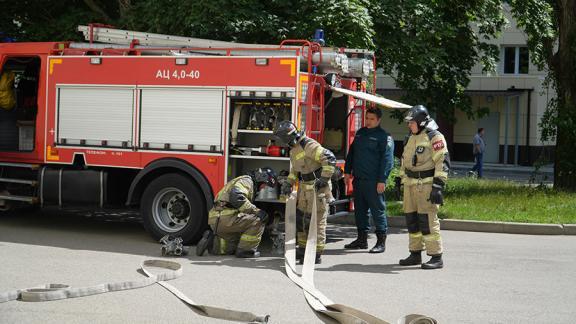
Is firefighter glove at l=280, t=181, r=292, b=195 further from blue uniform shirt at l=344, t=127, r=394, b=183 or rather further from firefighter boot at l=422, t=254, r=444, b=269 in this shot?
firefighter boot at l=422, t=254, r=444, b=269

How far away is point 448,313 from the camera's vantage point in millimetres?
7305

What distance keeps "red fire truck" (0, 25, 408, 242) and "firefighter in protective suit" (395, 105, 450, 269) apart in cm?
136

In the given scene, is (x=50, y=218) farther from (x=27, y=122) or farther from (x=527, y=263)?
(x=527, y=263)

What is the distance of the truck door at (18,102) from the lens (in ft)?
42.0

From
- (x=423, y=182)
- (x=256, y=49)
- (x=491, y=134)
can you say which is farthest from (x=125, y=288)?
(x=491, y=134)

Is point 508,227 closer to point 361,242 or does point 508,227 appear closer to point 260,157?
point 361,242

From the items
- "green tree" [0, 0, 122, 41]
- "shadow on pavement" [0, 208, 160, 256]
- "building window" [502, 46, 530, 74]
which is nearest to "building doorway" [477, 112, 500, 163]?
"building window" [502, 46, 530, 74]

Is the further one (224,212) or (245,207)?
(224,212)

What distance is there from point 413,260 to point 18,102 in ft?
22.4

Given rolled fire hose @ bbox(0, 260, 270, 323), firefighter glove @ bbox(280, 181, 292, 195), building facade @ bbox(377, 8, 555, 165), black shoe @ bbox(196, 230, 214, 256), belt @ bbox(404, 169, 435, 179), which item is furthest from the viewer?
building facade @ bbox(377, 8, 555, 165)

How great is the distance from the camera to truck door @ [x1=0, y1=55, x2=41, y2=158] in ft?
42.0

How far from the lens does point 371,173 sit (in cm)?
1095

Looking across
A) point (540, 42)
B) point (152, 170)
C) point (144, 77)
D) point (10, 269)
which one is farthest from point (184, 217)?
point (540, 42)

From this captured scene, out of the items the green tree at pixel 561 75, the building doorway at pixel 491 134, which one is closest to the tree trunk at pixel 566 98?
the green tree at pixel 561 75
